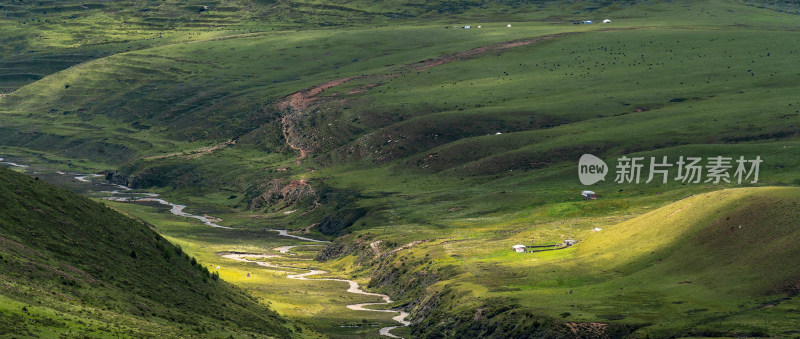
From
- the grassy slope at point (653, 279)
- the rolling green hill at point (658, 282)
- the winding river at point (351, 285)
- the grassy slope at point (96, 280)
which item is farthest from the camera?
the winding river at point (351, 285)

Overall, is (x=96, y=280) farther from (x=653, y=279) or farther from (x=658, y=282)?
A: (x=653, y=279)

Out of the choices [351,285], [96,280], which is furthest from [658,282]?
[96,280]

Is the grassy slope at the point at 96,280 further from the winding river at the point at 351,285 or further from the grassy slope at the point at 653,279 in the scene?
the grassy slope at the point at 653,279

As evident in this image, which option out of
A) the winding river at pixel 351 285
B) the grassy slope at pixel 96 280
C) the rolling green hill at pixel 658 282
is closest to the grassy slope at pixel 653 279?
Result: the rolling green hill at pixel 658 282

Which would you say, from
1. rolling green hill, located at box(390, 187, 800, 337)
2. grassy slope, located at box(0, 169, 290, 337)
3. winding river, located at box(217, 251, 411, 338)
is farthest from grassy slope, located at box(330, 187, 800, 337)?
grassy slope, located at box(0, 169, 290, 337)

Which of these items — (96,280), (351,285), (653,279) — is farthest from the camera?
(351,285)

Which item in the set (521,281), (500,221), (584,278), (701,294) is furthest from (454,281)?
(500,221)

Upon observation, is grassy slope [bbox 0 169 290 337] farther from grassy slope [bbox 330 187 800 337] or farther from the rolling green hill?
grassy slope [bbox 330 187 800 337]

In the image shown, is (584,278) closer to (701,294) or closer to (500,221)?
(701,294)

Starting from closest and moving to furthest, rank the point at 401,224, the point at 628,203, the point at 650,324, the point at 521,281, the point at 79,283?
the point at 79,283 → the point at 650,324 → the point at 521,281 → the point at 628,203 → the point at 401,224
